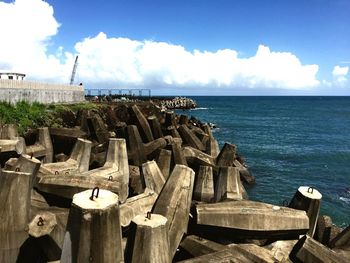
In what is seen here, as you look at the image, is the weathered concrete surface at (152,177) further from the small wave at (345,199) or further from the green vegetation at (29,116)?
the small wave at (345,199)

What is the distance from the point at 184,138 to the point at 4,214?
33.3 ft

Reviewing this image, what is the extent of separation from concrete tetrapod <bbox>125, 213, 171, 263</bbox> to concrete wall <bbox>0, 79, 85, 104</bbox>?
15.7m

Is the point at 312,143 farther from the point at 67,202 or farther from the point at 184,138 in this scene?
the point at 67,202

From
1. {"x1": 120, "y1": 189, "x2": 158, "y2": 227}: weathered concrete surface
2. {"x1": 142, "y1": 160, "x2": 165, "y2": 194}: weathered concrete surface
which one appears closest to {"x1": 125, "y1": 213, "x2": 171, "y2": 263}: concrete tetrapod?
{"x1": 120, "y1": 189, "x2": 158, "y2": 227}: weathered concrete surface

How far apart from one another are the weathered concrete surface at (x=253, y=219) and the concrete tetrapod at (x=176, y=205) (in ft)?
0.92

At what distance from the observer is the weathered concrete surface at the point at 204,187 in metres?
7.96

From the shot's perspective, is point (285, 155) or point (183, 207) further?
point (285, 155)

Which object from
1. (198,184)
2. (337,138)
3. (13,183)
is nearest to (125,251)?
(13,183)

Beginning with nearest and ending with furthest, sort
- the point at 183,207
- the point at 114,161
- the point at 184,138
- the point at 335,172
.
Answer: the point at 183,207
the point at 114,161
the point at 184,138
the point at 335,172

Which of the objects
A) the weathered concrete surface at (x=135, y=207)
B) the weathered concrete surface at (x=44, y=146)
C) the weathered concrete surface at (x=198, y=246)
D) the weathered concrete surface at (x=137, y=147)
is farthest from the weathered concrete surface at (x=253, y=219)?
the weathered concrete surface at (x=44, y=146)

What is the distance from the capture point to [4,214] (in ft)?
14.1

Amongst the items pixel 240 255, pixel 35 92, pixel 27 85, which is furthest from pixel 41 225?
pixel 35 92

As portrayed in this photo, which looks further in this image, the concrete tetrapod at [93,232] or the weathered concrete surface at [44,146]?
Answer: the weathered concrete surface at [44,146]

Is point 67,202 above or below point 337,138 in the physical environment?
above
